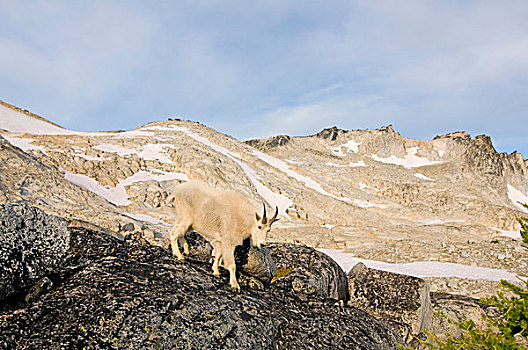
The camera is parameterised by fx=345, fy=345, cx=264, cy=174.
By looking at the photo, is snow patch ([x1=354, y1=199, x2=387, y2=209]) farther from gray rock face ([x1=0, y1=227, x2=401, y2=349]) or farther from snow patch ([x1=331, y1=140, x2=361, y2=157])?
snow patch ([x1=331, y1=140, x2=361, y2=157])

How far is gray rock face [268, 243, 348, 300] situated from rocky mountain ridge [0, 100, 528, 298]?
13.0m

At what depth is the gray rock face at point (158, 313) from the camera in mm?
5492

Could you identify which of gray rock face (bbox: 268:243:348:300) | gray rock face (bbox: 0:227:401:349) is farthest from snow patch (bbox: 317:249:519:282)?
gray rock face (bbox: 0:227:401:349)

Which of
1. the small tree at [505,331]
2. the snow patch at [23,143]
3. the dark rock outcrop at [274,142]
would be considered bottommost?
A: the small tree at [505,331]

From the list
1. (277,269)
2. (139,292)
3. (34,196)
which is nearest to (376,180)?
(34,196)

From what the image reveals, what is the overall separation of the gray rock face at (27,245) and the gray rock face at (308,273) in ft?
22.4

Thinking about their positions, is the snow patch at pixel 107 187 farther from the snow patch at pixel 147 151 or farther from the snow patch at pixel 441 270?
the snow patch at pixel 441 270

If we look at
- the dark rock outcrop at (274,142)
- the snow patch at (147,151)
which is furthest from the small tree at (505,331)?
the dark rock outcrop at (274,142)

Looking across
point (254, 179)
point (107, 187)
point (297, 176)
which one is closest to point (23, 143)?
Answer: point (107, 187)

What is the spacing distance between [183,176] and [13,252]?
163ft

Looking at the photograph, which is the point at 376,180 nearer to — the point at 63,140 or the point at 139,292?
the point at 63,140

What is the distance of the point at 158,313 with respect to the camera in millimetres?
6105

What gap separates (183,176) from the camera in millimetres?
54875

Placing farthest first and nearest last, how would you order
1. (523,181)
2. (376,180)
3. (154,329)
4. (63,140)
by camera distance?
1. (523,181)
2. (376,180)
3. (63,140)
4. (154,329)
